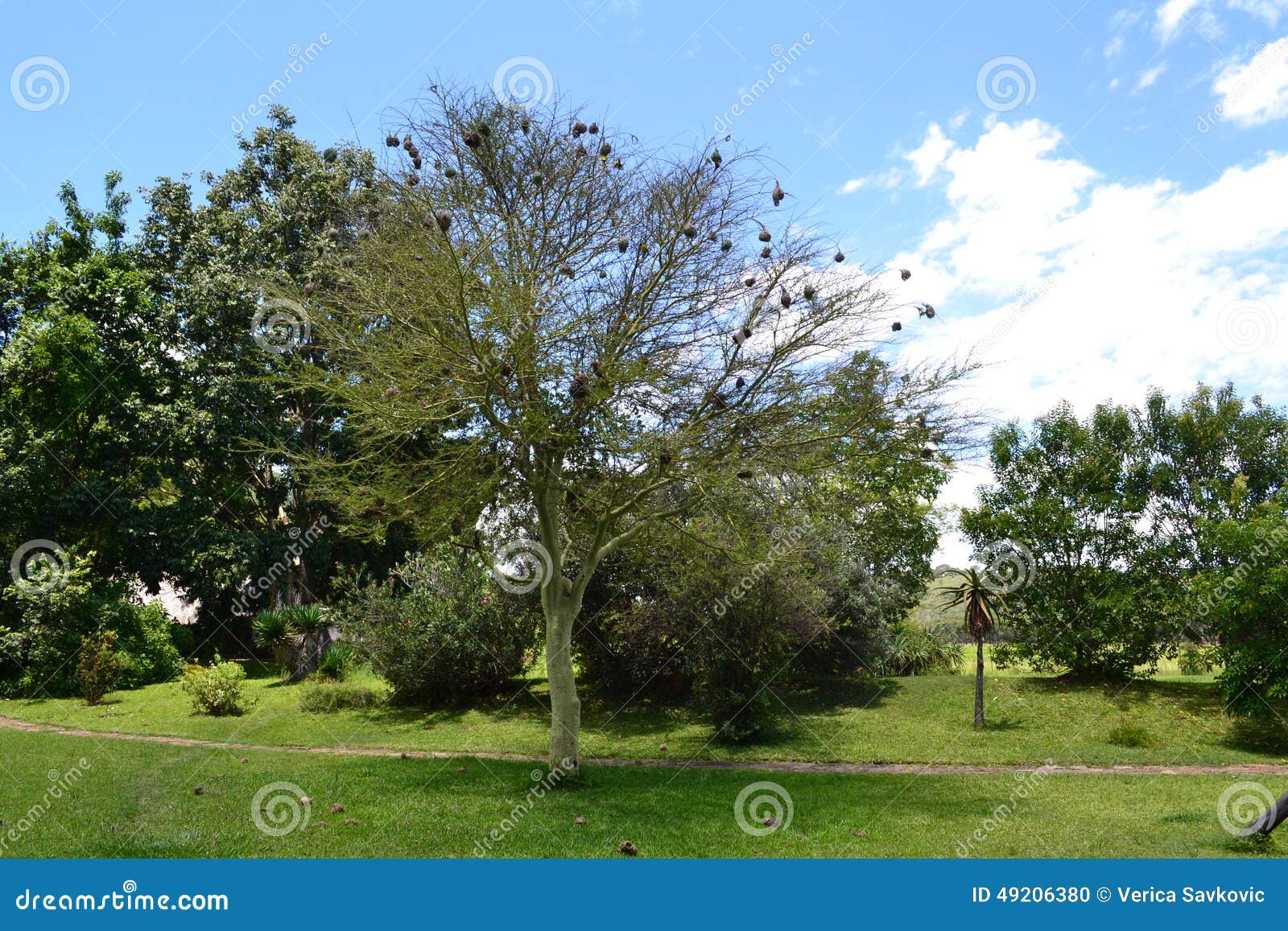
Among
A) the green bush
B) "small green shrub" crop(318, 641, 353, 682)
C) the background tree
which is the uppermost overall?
the background tree

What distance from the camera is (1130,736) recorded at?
17016 mm

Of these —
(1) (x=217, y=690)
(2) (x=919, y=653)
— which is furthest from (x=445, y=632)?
(2) (x=919, y=653)

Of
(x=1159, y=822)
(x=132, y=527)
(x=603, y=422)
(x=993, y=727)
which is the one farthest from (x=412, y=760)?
(x=132, y=527)

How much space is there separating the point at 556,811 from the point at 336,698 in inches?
458

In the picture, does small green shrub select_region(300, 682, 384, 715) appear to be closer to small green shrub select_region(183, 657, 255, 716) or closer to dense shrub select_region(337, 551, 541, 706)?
dense shrub select_region(337, 551, 541, 706)

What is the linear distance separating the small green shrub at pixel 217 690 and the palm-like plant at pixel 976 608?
52.1 ft

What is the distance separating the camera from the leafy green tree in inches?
802

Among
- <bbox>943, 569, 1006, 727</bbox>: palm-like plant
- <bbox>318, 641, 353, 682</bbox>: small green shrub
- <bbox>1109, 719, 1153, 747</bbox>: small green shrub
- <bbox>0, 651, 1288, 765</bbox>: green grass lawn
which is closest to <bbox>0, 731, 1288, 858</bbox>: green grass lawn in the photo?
<bbox>0, 651, 1288, 765</bbox>: green grass lawn

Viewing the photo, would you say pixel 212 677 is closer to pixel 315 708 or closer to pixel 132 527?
pixel 315 708

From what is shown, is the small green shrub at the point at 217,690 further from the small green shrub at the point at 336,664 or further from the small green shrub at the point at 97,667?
the small green shrub at the point at 336,664

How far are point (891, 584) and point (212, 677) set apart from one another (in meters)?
16.5

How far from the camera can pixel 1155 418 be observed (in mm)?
21391

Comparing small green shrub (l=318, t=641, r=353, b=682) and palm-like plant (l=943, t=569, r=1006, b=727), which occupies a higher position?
palm-like plant (l=943, t=569, r=1006, b=727)

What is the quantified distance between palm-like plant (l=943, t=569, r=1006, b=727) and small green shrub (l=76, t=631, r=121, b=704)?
19498 mm
